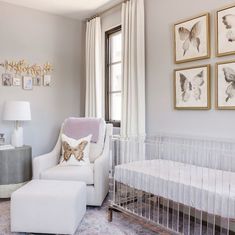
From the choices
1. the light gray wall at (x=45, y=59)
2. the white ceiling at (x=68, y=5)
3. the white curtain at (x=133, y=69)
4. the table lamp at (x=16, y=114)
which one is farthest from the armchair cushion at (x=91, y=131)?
the white ceiling at (x=68, y=5)

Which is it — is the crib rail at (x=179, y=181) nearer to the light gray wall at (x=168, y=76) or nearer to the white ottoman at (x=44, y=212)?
the light gray wall at (x=168, y=76)

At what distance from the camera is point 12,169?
10.6 feet

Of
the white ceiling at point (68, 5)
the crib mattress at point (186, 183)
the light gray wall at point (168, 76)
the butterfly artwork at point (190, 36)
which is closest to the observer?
the crib mattress at point (186, 183)

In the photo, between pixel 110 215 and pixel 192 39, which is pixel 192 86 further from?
pixel 110 215

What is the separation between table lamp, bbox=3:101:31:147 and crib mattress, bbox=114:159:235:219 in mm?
1626

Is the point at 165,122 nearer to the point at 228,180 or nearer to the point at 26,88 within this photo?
the point at 228,180

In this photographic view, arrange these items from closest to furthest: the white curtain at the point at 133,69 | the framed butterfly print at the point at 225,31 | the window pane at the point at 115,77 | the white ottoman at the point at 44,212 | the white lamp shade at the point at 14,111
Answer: the white ottoman at the point at 44,212
the framed butterfly print at the point at 225,31
the white curtain at the point at 133,69
the white lamp shade at the point at 14,111
the window pane at the point at 115,77

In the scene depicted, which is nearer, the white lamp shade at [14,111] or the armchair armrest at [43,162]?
the armchair armrest at [43,162]

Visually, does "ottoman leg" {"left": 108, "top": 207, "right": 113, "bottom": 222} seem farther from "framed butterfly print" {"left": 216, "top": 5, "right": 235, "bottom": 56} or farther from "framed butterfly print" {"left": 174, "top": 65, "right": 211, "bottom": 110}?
"framed butterfly print" {"left": 216, "top": 5, "right": 235, "bottom": 56}

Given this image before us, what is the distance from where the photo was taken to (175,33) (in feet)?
9.34

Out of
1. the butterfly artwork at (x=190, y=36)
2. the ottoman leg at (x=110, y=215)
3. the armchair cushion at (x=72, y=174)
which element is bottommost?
the ottoman leg at (x=110, y=215)

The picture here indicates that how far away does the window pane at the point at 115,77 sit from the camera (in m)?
3.95

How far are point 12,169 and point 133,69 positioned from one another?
192cm

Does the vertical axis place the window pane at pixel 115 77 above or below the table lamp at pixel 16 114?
above
